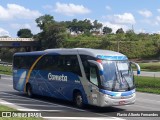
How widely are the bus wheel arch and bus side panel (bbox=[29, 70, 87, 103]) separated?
0.69 ft

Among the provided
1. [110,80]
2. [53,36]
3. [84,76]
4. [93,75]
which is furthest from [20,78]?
[53,36]

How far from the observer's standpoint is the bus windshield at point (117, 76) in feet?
56.9

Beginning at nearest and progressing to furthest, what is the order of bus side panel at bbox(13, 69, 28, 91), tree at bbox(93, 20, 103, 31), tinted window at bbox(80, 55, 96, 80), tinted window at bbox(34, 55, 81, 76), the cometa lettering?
1. tinted window at bbox(80, 55, 96, 80)
2. tinted window at bbox(34, 55, 81, 76)
3. the cometa lettering
4. bus side panel at bbox(13, 69, 28, 91)
5. tree at bbox(93, 20, 103, 31)

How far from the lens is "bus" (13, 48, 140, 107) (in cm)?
1734

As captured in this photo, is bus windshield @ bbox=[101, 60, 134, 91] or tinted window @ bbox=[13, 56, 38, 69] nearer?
bus windshield @ bbox=[101, 60, 134, 91]

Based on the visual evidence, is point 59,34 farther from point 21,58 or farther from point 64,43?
point 21,58

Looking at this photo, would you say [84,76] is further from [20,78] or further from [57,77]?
[20,78]

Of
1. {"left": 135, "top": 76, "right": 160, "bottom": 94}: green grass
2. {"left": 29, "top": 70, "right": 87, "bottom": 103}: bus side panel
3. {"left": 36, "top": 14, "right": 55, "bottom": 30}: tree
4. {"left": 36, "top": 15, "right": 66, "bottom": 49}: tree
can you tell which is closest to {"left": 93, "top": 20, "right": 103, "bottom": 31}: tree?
{"left": 36, "top": 14, "right": 55, "bottom": 30}: tree

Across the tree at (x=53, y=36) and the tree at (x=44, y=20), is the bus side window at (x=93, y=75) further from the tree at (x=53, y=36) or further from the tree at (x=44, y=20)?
the tree at (x=44, y=20)

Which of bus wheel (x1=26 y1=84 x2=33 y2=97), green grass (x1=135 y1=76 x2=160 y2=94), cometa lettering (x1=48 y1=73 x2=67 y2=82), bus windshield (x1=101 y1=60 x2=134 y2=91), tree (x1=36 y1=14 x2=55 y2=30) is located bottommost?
green grass (x1=135 y1=76 x2=160 y2=94)

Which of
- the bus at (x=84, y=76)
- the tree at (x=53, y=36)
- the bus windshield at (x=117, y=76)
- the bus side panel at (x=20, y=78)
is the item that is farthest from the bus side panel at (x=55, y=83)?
the tree at (x=53, y=36)

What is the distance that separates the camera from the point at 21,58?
25547 millimetres

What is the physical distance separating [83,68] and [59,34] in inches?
3542

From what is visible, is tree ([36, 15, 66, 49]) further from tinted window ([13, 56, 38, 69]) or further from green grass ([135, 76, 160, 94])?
tinted window ([13, 56, 38, 69])
